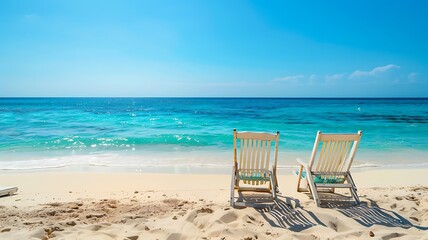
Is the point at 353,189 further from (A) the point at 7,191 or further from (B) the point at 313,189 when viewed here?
(A) the point at 7,191

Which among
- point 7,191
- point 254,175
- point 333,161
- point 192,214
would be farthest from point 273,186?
point 7,191

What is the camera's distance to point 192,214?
3.68 meters

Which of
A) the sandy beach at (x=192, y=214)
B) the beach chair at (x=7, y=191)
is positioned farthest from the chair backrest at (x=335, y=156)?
the beach chair at (x=7, y=191)

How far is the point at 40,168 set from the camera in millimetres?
7336

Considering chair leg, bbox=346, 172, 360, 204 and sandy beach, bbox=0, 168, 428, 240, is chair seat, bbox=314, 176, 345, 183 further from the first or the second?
sandy beach, bbox=0, 168, 428, 240

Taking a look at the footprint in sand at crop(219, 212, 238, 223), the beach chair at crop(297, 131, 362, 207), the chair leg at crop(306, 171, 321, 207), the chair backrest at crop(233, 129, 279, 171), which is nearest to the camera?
the footprint in sand at crop(219, 212, 238, 223)

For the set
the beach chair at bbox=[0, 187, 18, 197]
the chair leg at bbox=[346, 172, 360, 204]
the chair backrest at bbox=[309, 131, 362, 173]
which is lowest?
the beach chair at bbox=[0, 187, 18, 197]

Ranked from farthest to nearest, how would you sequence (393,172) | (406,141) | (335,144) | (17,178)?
(406,141) < (393,172) < (17,178) < (335,144)

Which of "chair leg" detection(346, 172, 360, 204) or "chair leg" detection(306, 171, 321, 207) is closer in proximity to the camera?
"chair leg" detection(306, 171, 321, 207)

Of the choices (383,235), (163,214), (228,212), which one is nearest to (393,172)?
(383,235)

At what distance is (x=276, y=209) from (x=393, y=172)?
4.86 m

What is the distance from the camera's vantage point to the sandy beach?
3170mm

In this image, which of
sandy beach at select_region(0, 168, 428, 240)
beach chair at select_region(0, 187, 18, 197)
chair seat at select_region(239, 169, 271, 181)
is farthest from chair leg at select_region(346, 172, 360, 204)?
beach chair at select_region(0, 187, 18, 197)

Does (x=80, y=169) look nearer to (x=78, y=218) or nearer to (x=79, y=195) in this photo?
(x=79, y=195)
